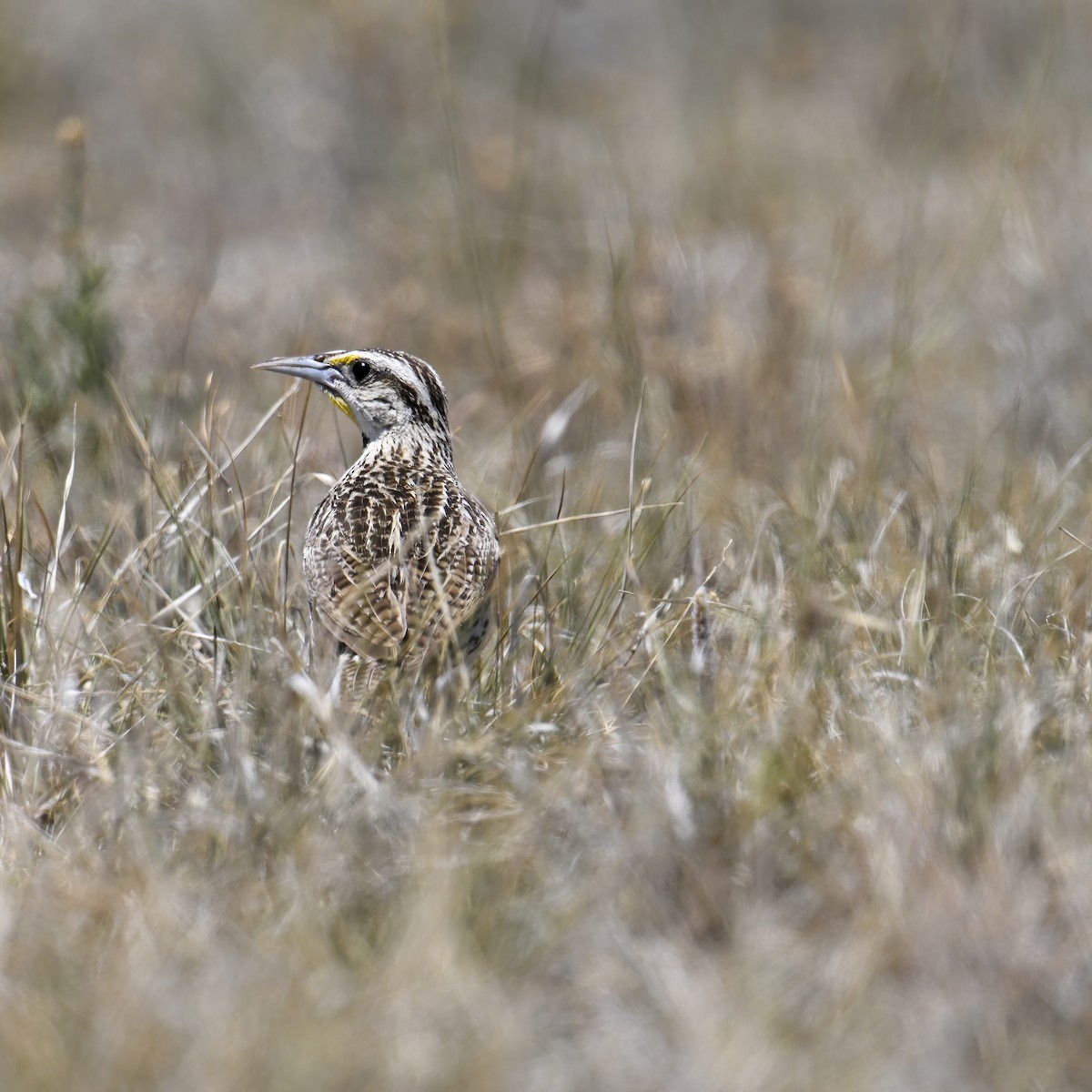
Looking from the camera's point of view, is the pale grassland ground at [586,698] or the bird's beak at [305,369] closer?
the pale grassland ground at [586,698]

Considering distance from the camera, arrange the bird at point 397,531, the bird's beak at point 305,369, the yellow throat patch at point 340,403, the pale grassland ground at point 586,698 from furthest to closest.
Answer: the yellow throat patch at point 340,403 < the bird's beak at point 305,369 < the bird at point 397,531 < the pale grassland ground at point 586,698

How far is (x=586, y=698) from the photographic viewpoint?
145 inches

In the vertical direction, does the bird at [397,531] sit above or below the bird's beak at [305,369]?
below

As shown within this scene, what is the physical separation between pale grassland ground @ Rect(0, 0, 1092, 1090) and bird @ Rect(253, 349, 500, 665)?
130 mm

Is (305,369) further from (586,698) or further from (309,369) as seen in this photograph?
(586,698)

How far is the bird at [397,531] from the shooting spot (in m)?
4.00

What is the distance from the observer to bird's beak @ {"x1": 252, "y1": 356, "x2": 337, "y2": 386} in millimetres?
4988

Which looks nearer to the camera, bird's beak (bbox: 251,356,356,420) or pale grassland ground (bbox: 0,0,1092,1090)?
pale grassland ground (bbox: 0,0,1092,1090)

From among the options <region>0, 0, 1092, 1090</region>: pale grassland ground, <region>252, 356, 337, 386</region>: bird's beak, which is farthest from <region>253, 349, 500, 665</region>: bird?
<region>0, 0, 1092, 1090</region>: pale grassland ground

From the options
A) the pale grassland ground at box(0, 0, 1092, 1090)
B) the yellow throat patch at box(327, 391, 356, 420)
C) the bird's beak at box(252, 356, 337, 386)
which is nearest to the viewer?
the pale grassland ground at box(0, 0, 1092, 1090)

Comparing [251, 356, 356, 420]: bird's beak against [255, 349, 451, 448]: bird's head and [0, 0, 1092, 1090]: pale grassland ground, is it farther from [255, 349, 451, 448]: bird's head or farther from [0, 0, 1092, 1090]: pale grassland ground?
[0, 0, 1092, 1090]: pale grassland ground

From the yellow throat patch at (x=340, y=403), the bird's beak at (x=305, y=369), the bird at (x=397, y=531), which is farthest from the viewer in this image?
the yellow throat patch at (x=340, y=403)

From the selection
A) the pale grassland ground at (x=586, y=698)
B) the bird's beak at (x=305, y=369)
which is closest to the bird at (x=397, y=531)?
the bird's beak at (x=305, y=369)

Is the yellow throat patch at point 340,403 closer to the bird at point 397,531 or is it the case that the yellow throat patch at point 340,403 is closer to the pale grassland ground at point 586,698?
the bird at point 397,531
